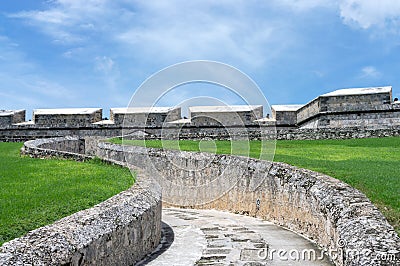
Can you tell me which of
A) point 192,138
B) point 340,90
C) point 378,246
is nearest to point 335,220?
point 378,246

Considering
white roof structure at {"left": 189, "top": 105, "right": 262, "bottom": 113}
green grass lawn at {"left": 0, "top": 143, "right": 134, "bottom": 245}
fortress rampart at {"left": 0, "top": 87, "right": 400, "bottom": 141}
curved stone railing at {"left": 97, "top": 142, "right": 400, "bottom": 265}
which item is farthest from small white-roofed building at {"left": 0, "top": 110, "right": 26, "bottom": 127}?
green grass lawn at {"left": 0, "top": 143, "right": 134, "bottom": 245}

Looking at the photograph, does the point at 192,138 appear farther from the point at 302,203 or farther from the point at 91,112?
the point at 302,203

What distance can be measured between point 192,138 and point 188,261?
17.4 metres

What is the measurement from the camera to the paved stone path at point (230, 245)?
23.6 feet

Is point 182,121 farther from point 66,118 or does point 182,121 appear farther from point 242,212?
point 242,212

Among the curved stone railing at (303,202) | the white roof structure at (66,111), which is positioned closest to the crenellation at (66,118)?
the white roof structure at (66,111)

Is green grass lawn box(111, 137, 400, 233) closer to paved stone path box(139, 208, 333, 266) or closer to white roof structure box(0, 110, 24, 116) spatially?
paved stone path box(139, 208, 333, 266)

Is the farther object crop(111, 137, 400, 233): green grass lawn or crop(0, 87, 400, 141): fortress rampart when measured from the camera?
crop(0, 87, 400, 141): fortress rampart

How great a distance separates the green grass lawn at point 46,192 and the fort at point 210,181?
0.45m

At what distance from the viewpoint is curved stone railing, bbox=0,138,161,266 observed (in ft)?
14.2

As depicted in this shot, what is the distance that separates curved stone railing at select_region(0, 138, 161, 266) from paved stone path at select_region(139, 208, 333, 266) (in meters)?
0.49

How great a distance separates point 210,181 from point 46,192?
6.89 metres
